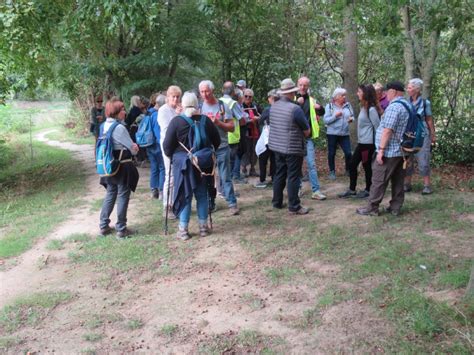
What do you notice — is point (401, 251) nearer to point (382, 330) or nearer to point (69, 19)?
point (382, 330)

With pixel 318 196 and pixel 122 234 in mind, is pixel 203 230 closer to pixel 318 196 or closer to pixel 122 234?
pixel 122 234

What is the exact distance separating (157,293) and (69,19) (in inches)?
199

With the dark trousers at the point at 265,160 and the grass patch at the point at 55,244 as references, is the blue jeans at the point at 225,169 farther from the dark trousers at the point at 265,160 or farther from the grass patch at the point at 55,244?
the grass patch at the point at 55,244

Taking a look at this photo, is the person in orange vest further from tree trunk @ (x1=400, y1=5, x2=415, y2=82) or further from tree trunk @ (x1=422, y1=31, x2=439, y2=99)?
tree trunk @ (x1=422, y1=31, x2=439, y2=99)

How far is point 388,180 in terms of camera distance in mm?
6031

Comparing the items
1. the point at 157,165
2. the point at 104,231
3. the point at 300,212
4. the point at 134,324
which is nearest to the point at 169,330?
the point at 134,324

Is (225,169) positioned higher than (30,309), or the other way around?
(225,169)

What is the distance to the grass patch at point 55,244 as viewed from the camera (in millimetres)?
5992

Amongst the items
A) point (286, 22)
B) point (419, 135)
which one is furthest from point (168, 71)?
point (419, 135)

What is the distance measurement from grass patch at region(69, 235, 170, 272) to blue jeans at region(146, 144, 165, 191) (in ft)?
6.15

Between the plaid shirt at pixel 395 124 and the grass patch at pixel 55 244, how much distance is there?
14.6ft

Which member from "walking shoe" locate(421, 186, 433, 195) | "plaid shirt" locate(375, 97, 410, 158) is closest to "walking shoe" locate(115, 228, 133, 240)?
"plaid shirt" locate(375, 97, 410, 158)

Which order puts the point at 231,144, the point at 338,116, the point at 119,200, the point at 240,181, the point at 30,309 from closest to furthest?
the point at 30,309, the point at 119,200, the point at 231,144, the point at 338,116, the point at 240,181

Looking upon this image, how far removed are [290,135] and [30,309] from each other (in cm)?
379
